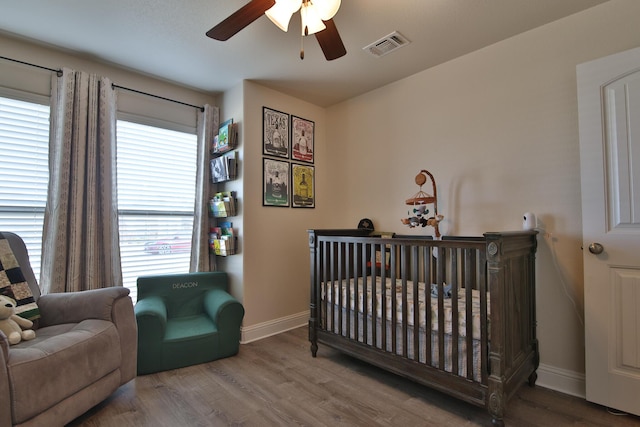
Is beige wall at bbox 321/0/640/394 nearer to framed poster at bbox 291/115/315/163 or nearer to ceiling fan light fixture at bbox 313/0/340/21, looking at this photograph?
framed poster at bbox 291/115/315/163

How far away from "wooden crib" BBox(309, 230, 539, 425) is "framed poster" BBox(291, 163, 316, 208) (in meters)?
0.99

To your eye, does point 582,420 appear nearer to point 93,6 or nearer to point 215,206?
point 215,206

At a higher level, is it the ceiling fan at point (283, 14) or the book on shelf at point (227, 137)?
the ceiling fan at point (283, 14)

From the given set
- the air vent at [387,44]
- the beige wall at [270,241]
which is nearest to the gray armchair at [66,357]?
the beige wall at [270,241]

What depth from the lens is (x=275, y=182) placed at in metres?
3.14

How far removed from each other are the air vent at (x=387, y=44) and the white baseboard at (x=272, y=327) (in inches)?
105

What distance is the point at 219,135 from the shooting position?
3.07 meters

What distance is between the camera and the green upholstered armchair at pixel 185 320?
2.21 m

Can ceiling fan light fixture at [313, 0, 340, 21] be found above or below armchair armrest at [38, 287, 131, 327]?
above

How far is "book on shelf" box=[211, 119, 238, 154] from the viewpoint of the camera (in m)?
2.93

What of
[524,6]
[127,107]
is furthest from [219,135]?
[524,6]

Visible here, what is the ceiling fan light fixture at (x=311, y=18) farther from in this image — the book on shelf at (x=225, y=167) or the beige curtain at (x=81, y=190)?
the beige curtain at (x=81, y=190)

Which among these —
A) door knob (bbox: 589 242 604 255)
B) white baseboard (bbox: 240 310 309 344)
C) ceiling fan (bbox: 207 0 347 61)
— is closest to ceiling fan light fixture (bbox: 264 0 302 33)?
ceiling fan (bbox: 207 0 347 61)

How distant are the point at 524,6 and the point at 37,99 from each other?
3565 mm
